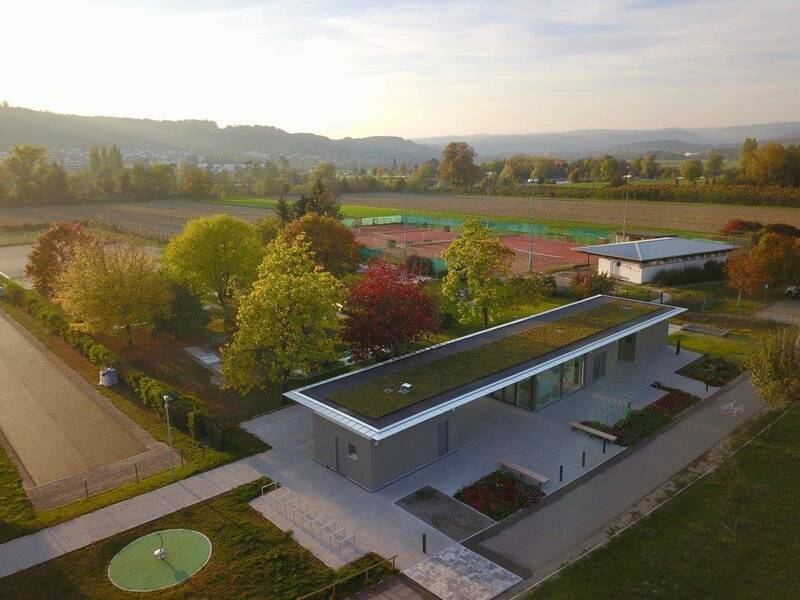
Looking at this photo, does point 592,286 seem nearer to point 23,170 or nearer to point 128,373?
point 128,373

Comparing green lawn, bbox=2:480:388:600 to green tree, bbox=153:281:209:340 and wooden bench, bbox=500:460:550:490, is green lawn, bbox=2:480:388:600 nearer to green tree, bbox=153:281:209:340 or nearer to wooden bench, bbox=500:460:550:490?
wooden bench, bbox=500:460:550:490

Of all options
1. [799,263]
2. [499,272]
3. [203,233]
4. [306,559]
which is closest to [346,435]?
[306,559]

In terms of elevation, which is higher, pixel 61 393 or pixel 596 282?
pixel 596 282

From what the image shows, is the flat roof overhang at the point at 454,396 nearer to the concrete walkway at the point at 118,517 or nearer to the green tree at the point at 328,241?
the concrete walkway at the point at 118,517

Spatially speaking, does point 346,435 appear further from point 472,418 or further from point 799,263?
point 799,263

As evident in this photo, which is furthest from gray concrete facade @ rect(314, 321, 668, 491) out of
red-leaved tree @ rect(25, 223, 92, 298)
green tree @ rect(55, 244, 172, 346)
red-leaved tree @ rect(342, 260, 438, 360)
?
red-leaved tree @ rect(25, 223, 92, 298)

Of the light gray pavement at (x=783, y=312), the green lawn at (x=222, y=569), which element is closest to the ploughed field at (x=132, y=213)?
the green lawn at (x=222, y=569)

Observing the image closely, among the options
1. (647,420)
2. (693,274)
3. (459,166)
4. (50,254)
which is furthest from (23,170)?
(647,420)
